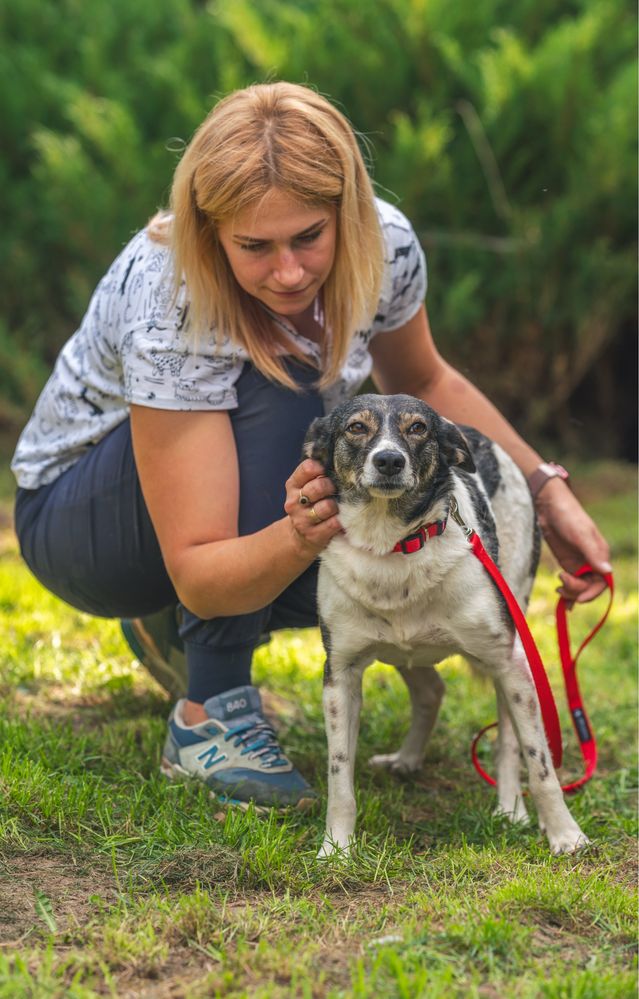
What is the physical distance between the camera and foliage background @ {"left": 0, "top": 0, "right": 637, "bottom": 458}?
6.85m

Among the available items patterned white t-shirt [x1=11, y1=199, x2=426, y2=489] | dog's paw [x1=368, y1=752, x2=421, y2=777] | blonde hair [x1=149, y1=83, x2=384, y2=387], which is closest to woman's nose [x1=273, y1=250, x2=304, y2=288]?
blonde hair [x1=149, y1=83, x2=384, y2=387]

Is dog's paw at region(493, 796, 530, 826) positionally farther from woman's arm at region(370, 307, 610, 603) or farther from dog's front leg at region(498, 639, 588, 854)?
woman's arm at region(370, 307, 610, 603)

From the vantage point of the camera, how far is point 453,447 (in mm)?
2912

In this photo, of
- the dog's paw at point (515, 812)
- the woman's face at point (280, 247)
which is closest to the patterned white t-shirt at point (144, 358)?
the woman's face at point (280, 247)

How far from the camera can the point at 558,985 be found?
7.02ft

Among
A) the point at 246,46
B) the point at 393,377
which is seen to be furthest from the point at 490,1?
the point at 393,377

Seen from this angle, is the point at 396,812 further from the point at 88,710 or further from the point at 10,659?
the point at 10,659

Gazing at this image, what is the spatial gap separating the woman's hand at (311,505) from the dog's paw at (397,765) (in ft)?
3.23

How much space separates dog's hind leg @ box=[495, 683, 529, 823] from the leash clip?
484mm

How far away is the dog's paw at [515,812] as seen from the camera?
315 cm

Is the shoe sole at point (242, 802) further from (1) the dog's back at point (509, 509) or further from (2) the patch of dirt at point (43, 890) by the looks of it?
(1) the dog's back at point (509, 509)

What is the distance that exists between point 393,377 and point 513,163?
3733mm

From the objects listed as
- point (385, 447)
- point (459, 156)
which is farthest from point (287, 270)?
point (459, 156)

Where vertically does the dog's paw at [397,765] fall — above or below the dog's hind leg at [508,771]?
below
